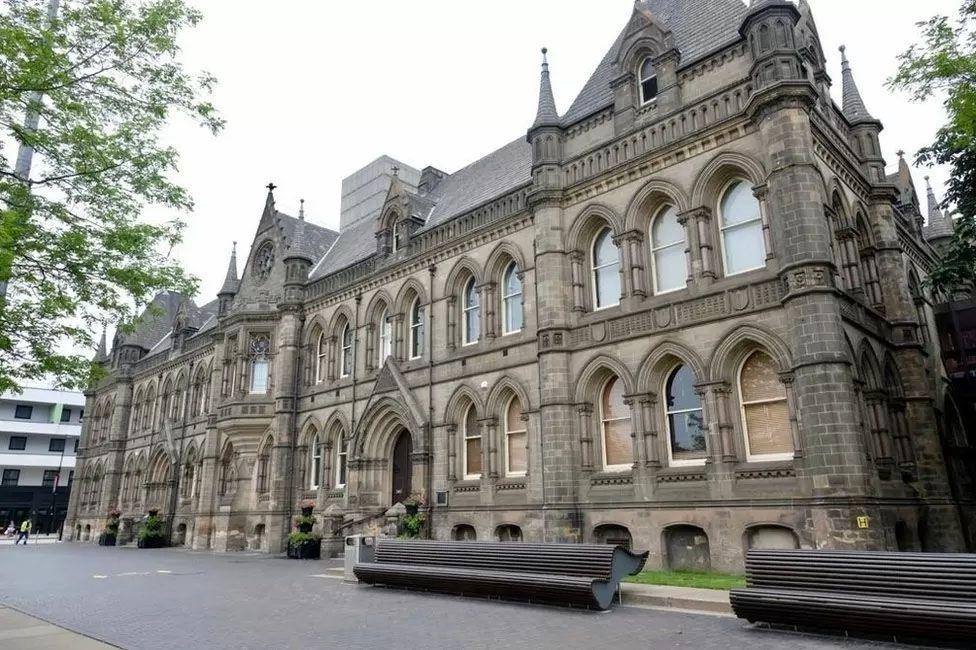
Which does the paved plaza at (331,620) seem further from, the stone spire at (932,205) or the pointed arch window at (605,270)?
the stone spire at (932,205)

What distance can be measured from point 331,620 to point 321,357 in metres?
19.5

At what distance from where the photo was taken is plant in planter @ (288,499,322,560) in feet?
77.8

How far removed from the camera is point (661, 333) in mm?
16625

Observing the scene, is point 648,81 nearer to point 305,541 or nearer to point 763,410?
point 763,410

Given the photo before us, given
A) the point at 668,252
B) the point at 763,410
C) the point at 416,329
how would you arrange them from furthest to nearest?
the point at 416,329 < the point at 668,252 < the point at 763,410

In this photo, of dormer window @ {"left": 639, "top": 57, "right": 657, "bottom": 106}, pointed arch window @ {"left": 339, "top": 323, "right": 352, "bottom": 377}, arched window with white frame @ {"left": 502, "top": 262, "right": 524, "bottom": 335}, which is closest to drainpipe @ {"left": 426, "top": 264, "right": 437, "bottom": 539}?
arched window with white frame @ {"left": 502, "top": 262, "right": 524, "bottom": 335}

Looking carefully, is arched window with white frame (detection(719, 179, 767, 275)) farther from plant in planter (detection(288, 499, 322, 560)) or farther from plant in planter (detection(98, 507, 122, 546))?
plant in planter (detection(98, 507, 122, 546))

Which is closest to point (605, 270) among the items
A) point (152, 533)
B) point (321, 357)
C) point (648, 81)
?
point (648, 81)

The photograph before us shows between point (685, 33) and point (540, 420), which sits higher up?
point (685, 33)

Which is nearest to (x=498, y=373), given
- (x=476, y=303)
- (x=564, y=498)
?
(x=476, y=303)

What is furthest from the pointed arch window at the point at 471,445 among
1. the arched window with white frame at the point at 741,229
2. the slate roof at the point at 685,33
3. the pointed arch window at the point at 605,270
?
the slate roof at the point at 685,33

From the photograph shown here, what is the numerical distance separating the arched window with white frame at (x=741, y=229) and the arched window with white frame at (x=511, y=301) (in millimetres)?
6713

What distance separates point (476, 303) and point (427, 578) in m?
11.4

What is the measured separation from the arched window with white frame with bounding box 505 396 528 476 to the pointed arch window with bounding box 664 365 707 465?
464 centimetres
